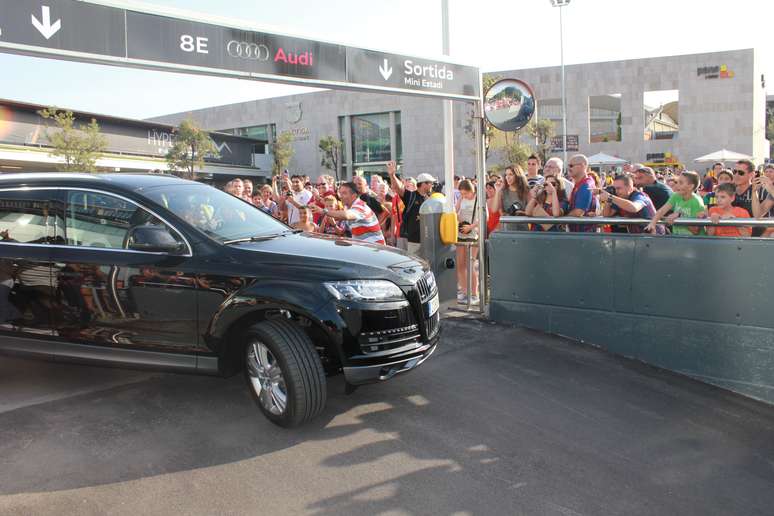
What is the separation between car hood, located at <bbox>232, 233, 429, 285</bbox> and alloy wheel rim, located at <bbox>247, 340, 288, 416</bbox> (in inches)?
23.6

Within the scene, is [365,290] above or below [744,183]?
below

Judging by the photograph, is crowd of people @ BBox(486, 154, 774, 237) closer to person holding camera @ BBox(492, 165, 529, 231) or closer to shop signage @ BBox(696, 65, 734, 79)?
person holding camera @ BBox(492, 165, 529, 231)

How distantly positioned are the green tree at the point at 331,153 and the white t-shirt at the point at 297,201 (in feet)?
176

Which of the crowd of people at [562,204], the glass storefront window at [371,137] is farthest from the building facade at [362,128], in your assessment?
the crowd of people at [562,204]

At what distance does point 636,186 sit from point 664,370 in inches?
95.0

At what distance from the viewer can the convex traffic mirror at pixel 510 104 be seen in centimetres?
708

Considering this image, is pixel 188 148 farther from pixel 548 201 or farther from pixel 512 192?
pixel 548 201

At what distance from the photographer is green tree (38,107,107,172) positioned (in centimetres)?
4084

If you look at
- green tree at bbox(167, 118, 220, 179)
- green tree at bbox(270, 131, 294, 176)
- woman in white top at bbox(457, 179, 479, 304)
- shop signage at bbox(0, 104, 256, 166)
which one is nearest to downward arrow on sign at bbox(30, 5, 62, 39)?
woman in white top at bbox(457, 179, 479, 304)

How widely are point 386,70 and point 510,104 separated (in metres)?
1.64

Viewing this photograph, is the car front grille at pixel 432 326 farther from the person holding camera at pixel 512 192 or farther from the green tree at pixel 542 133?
the green tree at pixel 542 133

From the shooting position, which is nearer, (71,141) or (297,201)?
(297,201)

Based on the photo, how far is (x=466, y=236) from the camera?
8.59 meters

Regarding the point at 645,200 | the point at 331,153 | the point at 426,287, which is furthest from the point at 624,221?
the point at 331,153
